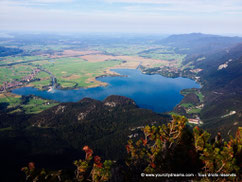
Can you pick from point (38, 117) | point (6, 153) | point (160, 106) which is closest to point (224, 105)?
point (160, 106)

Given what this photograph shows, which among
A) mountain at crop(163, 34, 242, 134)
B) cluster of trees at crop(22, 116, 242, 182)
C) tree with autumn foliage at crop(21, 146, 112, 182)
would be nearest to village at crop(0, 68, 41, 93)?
mountain at crop(163, 34, 242, 134)

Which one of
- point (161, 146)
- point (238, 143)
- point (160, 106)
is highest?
point (238, 143)

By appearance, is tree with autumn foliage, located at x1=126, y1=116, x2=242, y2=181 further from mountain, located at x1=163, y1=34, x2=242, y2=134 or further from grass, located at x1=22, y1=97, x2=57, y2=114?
grass, located at x1=22, y1=97, x2=57, y2=114

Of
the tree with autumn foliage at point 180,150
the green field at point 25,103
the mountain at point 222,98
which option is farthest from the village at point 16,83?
the tree with autumn foliage at point 180,150

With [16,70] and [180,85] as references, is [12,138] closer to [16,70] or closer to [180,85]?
[180,85]

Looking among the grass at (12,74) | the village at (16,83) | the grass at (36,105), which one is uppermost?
the grass at (12,74)

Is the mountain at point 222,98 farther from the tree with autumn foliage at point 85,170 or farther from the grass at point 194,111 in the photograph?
the tree with autumn foliage at point 85,170
